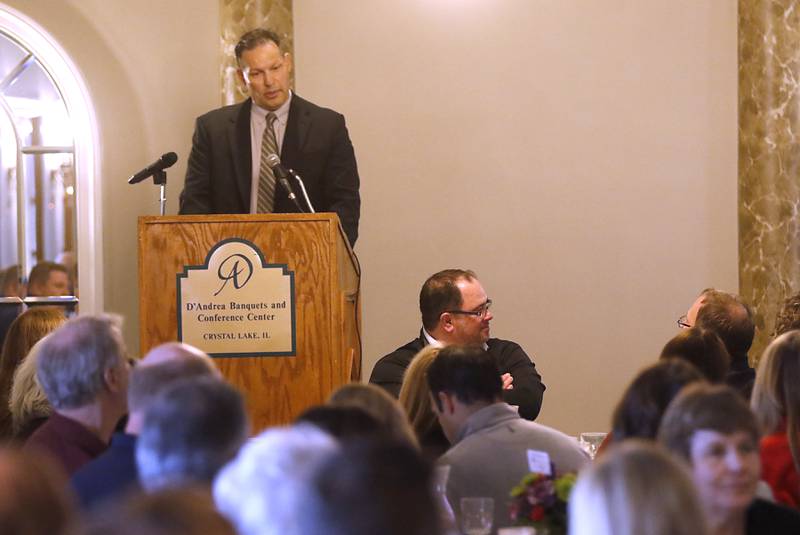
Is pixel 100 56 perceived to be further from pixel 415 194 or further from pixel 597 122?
pixel 597 122

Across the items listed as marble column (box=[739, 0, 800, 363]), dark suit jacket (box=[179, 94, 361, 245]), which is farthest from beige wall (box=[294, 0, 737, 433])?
dark suit jacket (box=[179, 94, 361, 245])

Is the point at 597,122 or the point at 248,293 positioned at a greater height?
the point at 597,122

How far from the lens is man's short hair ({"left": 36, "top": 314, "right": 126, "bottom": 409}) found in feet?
13.3

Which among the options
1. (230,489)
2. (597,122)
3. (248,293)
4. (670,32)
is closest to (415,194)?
(597,122)

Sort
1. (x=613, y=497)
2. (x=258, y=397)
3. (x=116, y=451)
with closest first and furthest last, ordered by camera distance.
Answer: (x=613, y=497) → (x=116, y=451) → (x=258, y=397)

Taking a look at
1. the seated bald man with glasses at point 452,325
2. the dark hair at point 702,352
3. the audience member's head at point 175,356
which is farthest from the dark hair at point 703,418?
the seated bald man with glasses at point 452,325

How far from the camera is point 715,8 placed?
27.1 ft

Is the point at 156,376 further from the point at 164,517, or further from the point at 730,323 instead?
the point at 730,323

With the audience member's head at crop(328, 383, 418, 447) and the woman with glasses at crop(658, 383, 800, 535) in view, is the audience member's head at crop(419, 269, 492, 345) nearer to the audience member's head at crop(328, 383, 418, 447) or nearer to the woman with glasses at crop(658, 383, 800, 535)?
the audience member's head at crop(328, 383, 418, 447)

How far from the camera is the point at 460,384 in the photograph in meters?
4.35

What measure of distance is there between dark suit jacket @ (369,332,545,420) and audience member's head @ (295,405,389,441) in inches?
125

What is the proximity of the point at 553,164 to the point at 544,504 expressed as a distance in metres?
5.05

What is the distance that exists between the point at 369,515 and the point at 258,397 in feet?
11.4

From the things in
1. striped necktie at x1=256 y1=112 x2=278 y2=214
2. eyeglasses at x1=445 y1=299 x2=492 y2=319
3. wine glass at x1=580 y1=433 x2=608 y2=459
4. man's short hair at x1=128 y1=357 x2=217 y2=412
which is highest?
striped necktie at x1=256 y1=112 x2=278 y2=214
